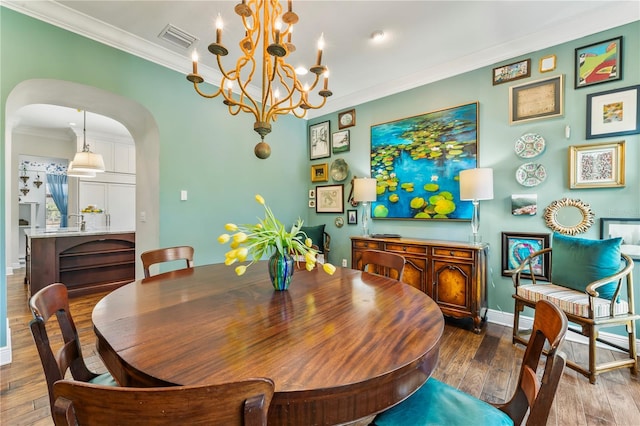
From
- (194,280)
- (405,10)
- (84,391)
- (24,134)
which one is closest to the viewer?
(84,391)

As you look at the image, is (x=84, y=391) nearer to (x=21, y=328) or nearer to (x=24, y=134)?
(x=21, y=328)

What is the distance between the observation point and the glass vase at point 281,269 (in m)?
1.32

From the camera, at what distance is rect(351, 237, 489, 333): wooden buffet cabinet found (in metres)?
2.52

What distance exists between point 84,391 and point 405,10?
283 centimetres

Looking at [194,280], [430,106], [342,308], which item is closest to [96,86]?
[194,280]

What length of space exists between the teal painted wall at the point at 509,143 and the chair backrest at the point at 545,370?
2.09 m

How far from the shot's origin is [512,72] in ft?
8.75

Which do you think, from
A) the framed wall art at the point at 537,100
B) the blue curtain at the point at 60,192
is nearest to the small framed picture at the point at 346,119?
the framed wall art at the point at 537,100

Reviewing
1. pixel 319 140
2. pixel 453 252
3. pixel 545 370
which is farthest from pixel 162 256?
pixel 319 140

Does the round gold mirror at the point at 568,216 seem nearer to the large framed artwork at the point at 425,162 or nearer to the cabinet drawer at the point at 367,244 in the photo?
the large framed artwork at the point at 425,162

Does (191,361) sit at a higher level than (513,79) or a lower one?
lower

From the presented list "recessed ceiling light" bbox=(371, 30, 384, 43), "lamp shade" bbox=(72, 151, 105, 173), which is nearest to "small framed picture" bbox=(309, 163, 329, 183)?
"recessed ceiling light" bbox=(371, 30, 384, 43)

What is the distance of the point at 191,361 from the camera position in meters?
0.70

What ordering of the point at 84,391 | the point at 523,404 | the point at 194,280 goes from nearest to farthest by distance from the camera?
the point at 84,391
the point at 523,404
the point at 194,280
